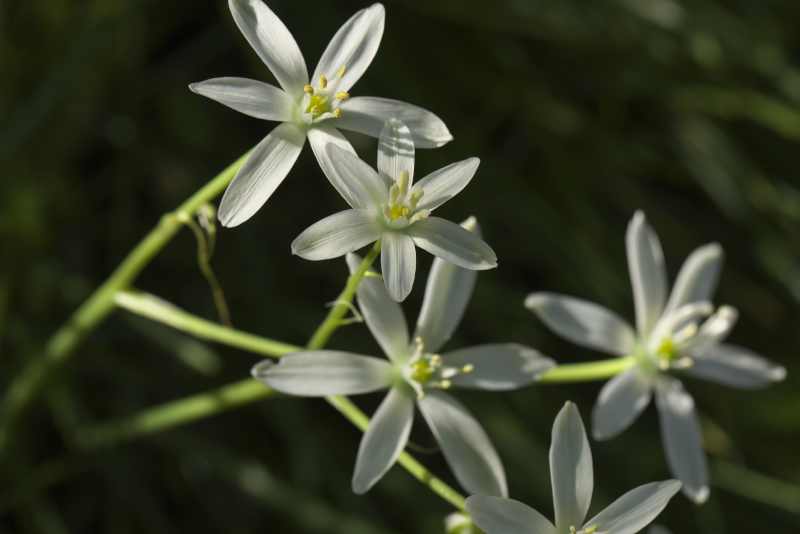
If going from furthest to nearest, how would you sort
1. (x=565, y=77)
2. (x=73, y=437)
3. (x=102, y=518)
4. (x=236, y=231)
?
1. (x=565, y=77)
2. (x=236, y=231)
3. (x=102, y=518)
4. (x=73, y=437)

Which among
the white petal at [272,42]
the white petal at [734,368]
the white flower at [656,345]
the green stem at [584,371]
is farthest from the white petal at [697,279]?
the white petal at [272,42]

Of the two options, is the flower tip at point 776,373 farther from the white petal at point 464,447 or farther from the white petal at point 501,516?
the white petal at point 501,516

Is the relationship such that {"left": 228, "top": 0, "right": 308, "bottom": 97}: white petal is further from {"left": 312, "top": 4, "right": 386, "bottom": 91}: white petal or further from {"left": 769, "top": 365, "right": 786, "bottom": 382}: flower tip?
{"left": 769, "top": 365, "right": 786, "bottom": 382}: flower tip

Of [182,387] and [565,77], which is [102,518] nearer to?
[182,387]

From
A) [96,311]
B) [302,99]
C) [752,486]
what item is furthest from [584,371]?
[752,486]

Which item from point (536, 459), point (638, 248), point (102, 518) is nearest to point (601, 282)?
point (536, 459)

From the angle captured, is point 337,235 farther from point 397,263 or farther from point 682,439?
point 682,439
